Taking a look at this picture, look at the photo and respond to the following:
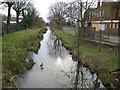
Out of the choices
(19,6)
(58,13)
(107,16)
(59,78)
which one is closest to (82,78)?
(59,78)

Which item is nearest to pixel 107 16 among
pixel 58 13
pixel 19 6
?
pixel 19 6

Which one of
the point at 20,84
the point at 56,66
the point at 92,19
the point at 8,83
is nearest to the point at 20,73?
the point at 20,84

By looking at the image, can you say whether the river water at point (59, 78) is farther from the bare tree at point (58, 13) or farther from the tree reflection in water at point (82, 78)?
the bare tree at point (58, 13)

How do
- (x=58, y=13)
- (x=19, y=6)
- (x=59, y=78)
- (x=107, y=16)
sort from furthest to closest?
1. (x=58, y=13)
2. (x=19, y=6)
3. (x=107, y=16)
4. (x=59, y=78)

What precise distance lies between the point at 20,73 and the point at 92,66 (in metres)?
4.79

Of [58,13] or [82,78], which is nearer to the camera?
[82,78]

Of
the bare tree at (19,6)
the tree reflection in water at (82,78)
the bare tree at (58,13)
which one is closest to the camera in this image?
the tree reflection in water at (82,78)

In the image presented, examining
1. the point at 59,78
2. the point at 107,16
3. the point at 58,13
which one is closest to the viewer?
the point at 59,78

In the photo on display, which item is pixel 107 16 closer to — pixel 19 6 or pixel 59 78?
pixel 19 6

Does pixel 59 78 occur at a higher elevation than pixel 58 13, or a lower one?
lower

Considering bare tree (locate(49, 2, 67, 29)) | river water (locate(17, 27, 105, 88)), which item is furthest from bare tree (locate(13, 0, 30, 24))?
river water (locate(17, 27, 105, 88))

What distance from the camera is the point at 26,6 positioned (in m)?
61.5

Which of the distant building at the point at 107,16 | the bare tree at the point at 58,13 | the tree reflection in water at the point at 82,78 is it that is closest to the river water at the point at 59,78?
the tree reflection in water at the point at 82,78

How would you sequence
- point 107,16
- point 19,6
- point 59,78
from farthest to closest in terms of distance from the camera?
point 19,6, point 107,16, point 59,78
